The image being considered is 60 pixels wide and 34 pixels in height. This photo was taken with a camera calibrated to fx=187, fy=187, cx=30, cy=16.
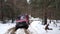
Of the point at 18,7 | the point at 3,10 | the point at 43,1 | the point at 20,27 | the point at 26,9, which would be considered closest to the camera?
the point at 20,27

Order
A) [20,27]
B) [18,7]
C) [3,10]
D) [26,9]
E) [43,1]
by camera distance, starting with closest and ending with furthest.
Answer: [20,27] < [43,1] < [3,10] < [18,7] < [26,9]

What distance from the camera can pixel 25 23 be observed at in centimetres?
2598

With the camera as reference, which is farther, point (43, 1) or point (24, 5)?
point (24, 5)

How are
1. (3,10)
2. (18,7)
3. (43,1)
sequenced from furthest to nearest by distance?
(18,7) → (3,10) → (43,1)

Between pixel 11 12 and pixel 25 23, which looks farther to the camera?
pixel 11 12

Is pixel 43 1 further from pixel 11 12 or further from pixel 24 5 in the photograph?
pixel 24 5

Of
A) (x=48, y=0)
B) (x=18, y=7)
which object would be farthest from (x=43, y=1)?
(x=18, y=7)

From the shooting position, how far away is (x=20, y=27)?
25750 mm

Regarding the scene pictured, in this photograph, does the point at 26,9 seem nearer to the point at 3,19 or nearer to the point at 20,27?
the point at 3,19

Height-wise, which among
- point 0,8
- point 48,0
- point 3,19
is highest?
point 48,0

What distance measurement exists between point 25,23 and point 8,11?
13363mm

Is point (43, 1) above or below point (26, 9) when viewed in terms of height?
above

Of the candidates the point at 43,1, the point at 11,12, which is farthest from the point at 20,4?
the point at 43,1

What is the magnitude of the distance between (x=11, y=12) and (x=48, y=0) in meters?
15.4
